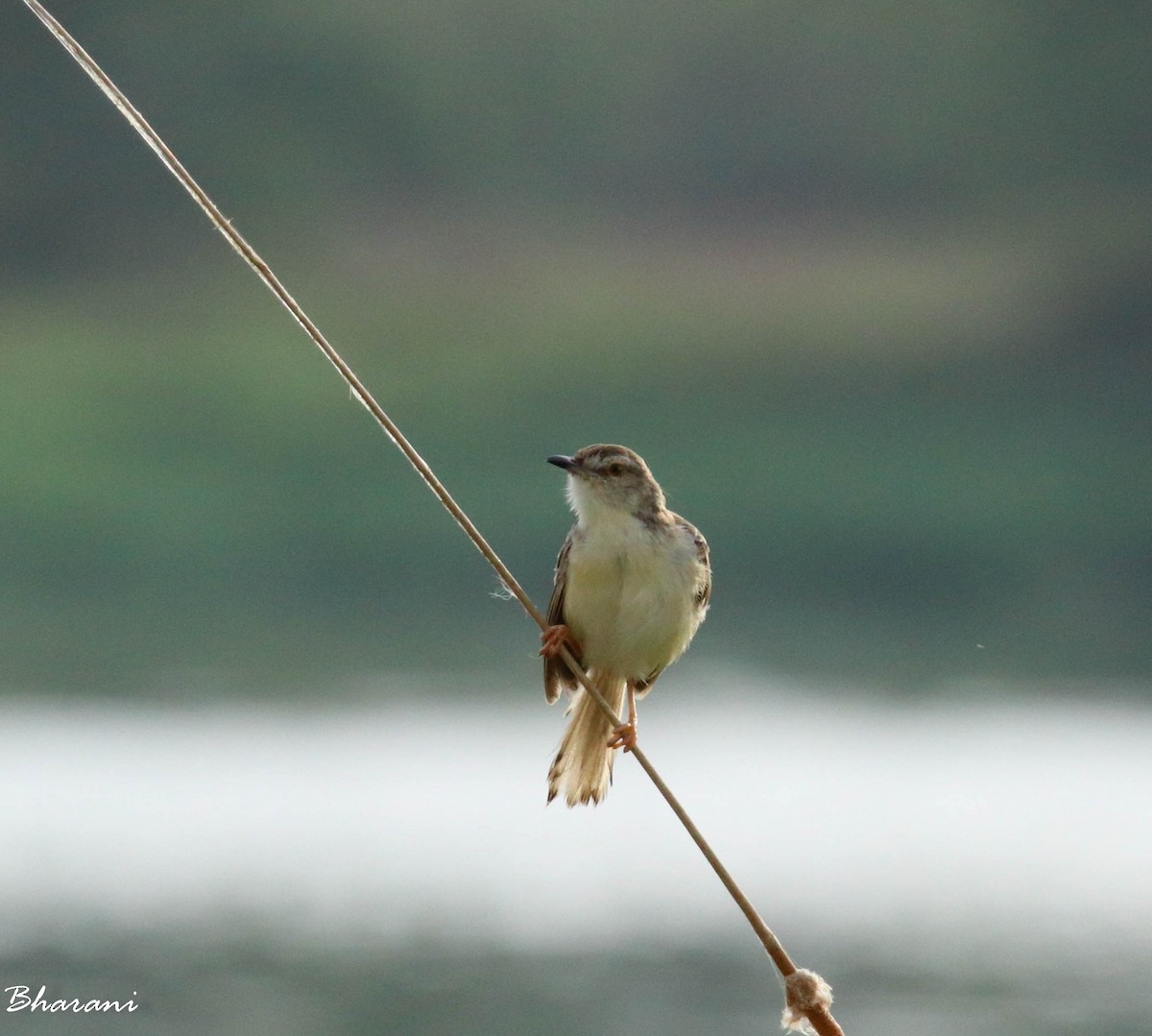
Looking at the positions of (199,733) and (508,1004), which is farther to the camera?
(199,733)

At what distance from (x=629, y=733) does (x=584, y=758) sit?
56cm

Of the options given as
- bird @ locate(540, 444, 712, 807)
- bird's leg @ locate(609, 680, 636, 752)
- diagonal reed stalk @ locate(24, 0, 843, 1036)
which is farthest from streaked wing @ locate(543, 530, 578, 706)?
diagonal reed stalk @ locate(24, 0, 843, 1036)

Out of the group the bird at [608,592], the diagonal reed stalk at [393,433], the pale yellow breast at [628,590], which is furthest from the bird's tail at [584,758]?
the diagonal reed stalk at [393,433]

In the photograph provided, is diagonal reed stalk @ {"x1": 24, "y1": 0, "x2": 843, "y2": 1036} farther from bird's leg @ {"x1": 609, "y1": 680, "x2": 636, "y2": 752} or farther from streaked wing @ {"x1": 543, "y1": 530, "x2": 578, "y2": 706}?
streaked wing @ {"x1": 543, "y1": 530, "x2": 578, "y2": 706}

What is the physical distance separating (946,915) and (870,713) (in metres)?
3.34

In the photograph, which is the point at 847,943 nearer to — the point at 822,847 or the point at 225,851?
the point at 822,847

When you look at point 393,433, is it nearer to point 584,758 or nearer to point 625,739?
point 625,739

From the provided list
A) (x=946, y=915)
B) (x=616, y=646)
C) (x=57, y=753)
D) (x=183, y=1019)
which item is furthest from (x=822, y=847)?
(x=616, y=646)

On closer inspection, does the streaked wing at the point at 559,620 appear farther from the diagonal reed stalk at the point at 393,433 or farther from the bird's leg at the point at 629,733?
the diagonal reed stalk at the point at 393,433

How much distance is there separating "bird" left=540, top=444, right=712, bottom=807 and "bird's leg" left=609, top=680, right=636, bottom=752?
0.13ft

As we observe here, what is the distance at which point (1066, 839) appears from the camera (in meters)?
12.8

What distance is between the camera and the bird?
5332 millimetres

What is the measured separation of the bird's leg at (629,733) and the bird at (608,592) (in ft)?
0.13

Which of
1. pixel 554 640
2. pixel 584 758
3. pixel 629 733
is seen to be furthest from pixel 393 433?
pixel 584 758
